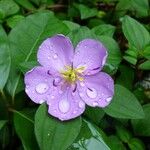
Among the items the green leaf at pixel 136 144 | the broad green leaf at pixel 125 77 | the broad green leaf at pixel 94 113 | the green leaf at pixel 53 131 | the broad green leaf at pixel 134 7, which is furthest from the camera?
the broad green leaf at pixel 134 7

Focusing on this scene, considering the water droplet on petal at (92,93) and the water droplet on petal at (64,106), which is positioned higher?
the water droplet on petal at (92,93)

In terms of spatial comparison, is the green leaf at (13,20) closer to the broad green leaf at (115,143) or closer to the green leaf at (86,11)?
the green leaf at (86,11)

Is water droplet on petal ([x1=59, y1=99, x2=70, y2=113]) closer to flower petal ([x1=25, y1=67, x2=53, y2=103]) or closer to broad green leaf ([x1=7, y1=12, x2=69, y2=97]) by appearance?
flower petal ([x1=25, y1=67, x2=53, y2=103])

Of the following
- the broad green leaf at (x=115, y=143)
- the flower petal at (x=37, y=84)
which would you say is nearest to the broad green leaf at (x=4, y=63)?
the flower petal at (x=37, y=84)

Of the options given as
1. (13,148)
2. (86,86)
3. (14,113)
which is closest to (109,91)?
(86,86)

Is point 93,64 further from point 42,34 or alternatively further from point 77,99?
point 42,34

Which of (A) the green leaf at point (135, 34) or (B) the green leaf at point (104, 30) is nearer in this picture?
(A) the green leaf at point (135, 34)
